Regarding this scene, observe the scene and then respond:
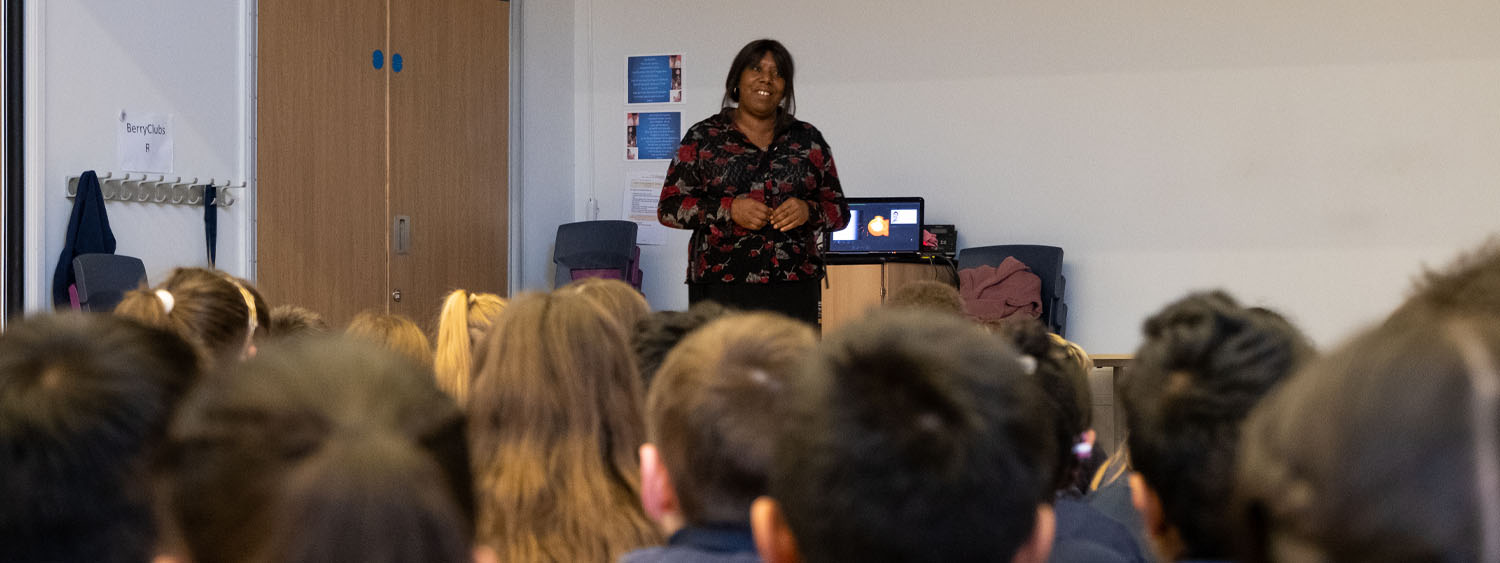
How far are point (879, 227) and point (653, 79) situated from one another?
1.65 metres

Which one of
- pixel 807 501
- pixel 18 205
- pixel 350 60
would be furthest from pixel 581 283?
pixel 350 60

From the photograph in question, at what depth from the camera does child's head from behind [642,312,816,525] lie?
1.21 meters

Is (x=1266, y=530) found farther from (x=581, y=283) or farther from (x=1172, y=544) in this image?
(x=581, y=283)

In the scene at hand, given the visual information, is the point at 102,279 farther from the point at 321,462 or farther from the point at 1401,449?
the point at 1401,449

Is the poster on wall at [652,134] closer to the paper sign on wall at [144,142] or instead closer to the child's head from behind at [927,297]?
the paper sign on wall at [144,142]

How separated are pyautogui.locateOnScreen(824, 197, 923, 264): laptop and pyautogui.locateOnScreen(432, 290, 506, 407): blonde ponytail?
13.7 feet

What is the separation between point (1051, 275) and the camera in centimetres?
633

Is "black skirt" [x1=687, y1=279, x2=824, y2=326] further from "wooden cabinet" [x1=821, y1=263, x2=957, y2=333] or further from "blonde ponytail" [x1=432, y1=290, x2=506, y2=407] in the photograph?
"wooden cabinet" [x1=821, y1=263, x2=957, y2=333]

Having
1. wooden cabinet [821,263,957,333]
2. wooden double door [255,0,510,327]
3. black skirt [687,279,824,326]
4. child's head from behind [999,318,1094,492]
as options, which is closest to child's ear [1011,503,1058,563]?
child's head from behind [999,318,1094,492]

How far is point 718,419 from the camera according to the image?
3.98 ft

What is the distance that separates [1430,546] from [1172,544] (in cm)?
68

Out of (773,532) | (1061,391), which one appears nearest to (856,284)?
(1061,391)

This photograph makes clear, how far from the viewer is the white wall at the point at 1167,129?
20.2 ft

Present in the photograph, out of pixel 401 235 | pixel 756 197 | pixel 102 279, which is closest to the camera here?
pixel 756 197
